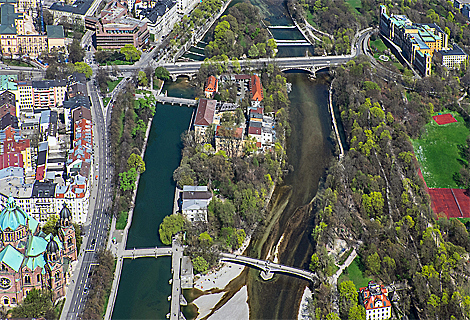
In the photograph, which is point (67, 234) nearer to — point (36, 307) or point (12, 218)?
point (12, 218)

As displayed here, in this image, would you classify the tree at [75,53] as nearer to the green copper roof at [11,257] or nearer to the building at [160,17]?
the building at [160,17]

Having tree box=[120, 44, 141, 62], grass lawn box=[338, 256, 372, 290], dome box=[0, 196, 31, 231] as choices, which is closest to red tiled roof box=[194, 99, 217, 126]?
tree box=[120, 44, 141, 62]

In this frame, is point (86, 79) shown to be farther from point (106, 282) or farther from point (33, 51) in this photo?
point (106, 282)

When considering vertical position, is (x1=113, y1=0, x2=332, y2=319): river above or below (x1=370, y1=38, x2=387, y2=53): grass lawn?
below

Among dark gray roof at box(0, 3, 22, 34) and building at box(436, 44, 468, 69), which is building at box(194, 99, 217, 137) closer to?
dark gray roof at box(0, 3, 22, 34)

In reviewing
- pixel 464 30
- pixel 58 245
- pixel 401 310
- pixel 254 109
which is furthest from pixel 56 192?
pixel 464 30

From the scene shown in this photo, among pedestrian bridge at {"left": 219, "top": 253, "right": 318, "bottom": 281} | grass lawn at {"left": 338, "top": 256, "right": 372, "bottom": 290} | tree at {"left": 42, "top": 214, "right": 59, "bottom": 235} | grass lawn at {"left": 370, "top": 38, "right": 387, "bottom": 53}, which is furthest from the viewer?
grass lawn at {"left": 370, "top": 38, "right": 387, "bottom": 53}

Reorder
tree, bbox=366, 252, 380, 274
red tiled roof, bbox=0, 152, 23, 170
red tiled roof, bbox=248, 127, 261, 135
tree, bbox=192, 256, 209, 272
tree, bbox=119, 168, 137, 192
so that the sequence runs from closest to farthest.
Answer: tree, bbox=366, 252, 380, 274
tree, bbox=192, 256, 209, 272
red tiled roof, bbox=0, 152, 23, 170
tree, bbox=119, 168, 137, 192
red tiled roof, bbox=248, 127, 261, 135
